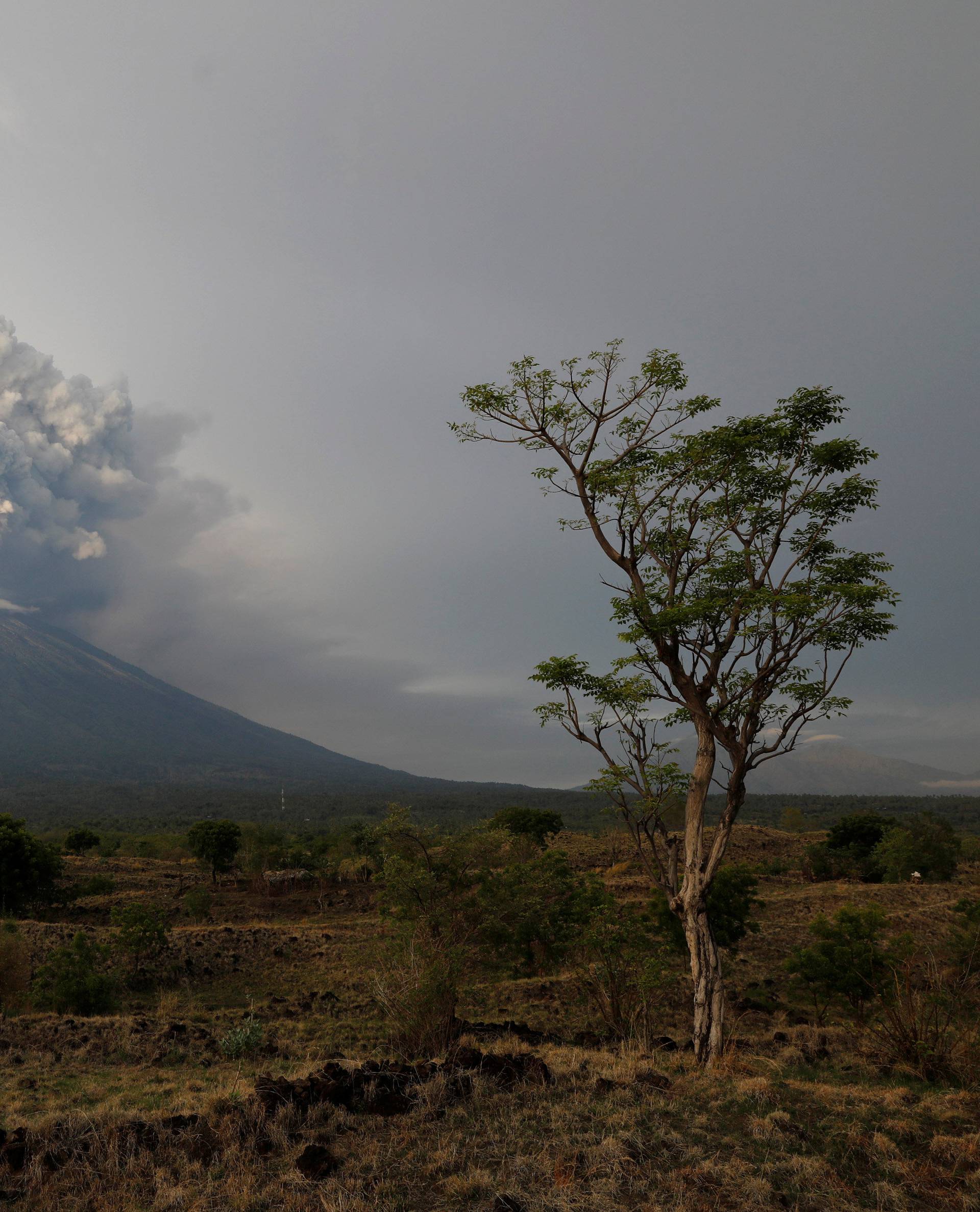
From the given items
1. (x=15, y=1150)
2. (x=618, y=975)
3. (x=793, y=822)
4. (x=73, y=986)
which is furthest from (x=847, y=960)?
(x=793, y=822)

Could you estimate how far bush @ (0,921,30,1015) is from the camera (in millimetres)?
19234

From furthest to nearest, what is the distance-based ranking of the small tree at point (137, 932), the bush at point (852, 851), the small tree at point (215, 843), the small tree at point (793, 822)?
the small tree at point (793, 822) → the small tree at point (215, 843) → the bush at point (852, 851) → the small tree at point (137, 932)

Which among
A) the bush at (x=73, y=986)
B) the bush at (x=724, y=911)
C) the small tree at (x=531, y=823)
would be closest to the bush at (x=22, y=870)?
the bush at (x=73, y=986)

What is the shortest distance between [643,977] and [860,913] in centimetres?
903

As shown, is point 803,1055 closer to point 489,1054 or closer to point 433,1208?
point 489,1054

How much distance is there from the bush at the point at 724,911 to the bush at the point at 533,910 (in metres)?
2.16

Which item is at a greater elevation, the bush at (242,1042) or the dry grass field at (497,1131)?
the dry grass field at (497,1131)

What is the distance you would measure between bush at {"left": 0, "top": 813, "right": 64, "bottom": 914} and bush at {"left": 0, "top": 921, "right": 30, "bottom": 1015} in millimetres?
13065

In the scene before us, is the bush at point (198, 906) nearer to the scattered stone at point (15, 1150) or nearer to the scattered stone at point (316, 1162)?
the scattered stone at point (15, 1150)

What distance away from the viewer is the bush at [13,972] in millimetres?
19234

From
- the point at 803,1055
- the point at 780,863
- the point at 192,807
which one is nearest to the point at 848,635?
the point at 803,1055

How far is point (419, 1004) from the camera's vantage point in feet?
36.7

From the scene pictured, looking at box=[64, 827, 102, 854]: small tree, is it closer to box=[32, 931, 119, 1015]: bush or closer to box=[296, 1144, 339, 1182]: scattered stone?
box=[32, 931, 119, 1015]: bush

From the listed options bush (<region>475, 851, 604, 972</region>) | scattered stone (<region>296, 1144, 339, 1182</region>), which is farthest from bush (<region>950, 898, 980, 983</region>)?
scattered stone (<region>296, 1144, 339, 1182</region>)
